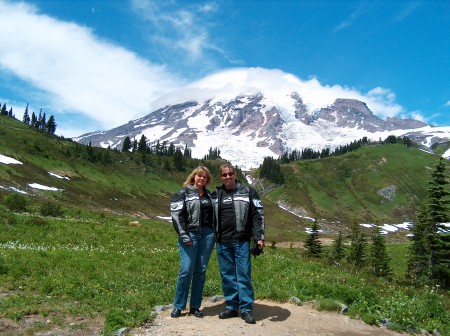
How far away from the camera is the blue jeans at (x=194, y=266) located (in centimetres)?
1067

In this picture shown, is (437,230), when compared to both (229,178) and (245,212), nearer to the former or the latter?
(245,212)

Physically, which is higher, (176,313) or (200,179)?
(200,179)

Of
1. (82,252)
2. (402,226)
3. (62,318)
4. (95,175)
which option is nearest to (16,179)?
(95,175)

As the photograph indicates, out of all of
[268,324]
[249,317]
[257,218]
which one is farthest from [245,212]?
[268,324]

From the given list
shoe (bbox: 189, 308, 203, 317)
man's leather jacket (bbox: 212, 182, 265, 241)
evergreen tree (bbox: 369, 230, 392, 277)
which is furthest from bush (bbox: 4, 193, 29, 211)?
evergreen tree (bbox: 369, 230, 392, 277)

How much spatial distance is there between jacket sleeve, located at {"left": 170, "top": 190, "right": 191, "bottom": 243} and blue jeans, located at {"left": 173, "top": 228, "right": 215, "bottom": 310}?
28 centimetres

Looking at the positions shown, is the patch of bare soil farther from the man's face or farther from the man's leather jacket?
the man's face

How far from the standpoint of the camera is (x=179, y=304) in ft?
34.9

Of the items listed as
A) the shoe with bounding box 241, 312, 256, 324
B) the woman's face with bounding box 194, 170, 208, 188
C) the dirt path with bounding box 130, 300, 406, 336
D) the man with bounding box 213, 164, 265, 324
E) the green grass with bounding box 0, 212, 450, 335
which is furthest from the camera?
the green grass with bounding box 0, 212, 450, 335

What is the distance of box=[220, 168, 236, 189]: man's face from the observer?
36.0 ft

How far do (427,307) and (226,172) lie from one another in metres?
8.24

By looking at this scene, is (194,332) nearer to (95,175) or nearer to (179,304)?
(179,304)

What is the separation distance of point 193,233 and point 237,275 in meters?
1.68

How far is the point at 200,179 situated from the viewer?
10945 millimetres
